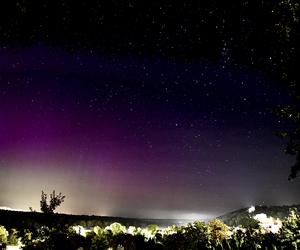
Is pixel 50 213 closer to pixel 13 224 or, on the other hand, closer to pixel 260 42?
pixel 13 224

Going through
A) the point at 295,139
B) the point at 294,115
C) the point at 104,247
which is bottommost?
the point at 104,247

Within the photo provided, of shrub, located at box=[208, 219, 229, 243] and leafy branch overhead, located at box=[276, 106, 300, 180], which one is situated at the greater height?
leafy branch overhead, located at box=[276, 106, 300, 180]

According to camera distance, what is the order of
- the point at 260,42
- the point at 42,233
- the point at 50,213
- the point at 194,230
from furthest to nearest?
1. the point at 50,213
2. the point at 42,233
3. the point at 260,42
4. the point at 194,230

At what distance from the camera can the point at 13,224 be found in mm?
17156

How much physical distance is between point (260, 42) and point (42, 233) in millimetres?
9721

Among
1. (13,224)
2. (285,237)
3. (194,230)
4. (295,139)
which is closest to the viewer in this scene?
(285,237)

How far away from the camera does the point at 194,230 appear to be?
11.0 m

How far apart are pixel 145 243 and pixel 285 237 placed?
3.60 meters

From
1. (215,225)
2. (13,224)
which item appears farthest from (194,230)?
(13,224)

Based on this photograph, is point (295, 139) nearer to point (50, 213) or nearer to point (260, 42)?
point (260, 42)

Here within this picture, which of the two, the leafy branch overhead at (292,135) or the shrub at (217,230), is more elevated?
the leafy branch overhead at (292,135)

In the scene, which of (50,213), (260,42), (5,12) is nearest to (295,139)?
(260,42)

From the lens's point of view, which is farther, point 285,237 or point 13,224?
point 13,224

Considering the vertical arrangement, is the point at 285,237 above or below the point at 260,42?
below
